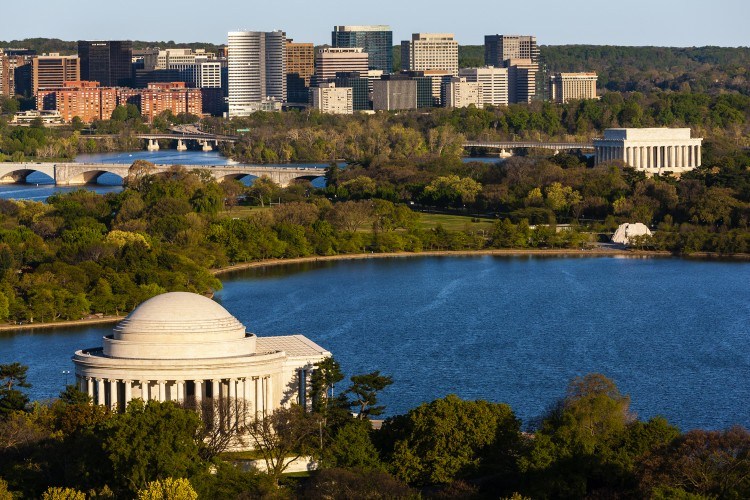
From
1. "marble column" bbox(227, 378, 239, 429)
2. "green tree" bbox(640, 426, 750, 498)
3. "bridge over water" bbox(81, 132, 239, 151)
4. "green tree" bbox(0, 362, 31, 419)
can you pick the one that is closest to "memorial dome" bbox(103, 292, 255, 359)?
"marble column" bbox(227, 378, 239, 429)

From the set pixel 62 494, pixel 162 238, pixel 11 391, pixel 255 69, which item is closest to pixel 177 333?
pixel 11 391

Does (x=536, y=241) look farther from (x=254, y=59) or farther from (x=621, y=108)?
(x=254, y=59)

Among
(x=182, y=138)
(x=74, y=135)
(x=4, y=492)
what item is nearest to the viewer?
(x=4, y=492)

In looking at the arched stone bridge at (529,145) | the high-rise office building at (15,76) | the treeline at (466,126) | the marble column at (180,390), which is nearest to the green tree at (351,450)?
the marble column at (180,390)

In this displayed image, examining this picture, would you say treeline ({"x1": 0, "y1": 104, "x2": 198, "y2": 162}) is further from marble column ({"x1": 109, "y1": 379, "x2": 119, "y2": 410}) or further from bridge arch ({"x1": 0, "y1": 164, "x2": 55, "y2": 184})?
marble column ({"x1": 109, "y1": 379, "x2": 119, "y2": 410})

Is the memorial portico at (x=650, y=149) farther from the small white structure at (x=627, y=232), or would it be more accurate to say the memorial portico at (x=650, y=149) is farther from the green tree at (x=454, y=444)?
→ the green tree at (x=454, y=444)

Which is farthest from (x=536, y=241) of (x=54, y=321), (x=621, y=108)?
(x=621, y=108)

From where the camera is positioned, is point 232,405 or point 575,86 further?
point 575,86

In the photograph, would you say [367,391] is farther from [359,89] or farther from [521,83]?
[521,83]
